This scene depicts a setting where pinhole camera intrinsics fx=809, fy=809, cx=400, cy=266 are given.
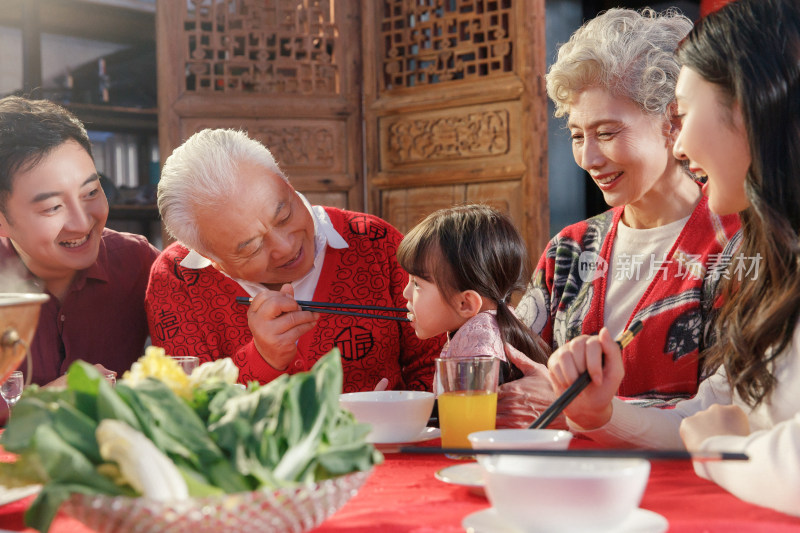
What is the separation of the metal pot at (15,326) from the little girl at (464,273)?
0.95 metres

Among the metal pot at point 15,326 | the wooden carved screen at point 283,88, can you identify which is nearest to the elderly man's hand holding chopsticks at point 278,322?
the metal pot at point 15,326

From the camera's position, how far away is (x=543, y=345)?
5.97 ft

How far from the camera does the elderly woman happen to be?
Result: 1710mm

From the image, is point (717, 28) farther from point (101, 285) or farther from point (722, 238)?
point (101, 285)

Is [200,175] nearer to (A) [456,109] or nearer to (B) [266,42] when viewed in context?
(A) [456,109]

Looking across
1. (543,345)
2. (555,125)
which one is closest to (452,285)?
(543,345)

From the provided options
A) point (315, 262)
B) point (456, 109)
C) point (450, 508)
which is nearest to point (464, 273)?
point (315, 262)

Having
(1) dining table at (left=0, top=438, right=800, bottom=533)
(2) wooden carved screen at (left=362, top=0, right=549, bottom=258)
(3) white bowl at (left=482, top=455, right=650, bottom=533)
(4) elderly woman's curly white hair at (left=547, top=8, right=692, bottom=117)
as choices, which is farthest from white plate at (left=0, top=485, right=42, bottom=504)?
(2) wooden carved screen at (left=362, top=0, right=549, bottom=258)

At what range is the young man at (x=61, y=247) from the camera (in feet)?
6.38

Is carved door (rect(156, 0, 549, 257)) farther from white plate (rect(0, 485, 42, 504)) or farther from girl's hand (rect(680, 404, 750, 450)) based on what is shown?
white plate (rect(0, 485, 42, 504))

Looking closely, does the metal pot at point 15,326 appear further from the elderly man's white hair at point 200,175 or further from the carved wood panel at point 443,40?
the carved wood panel at point 443,40

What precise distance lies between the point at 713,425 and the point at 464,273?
804 mm

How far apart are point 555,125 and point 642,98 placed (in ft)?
5.94

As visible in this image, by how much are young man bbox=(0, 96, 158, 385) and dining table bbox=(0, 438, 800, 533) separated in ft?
3.87
